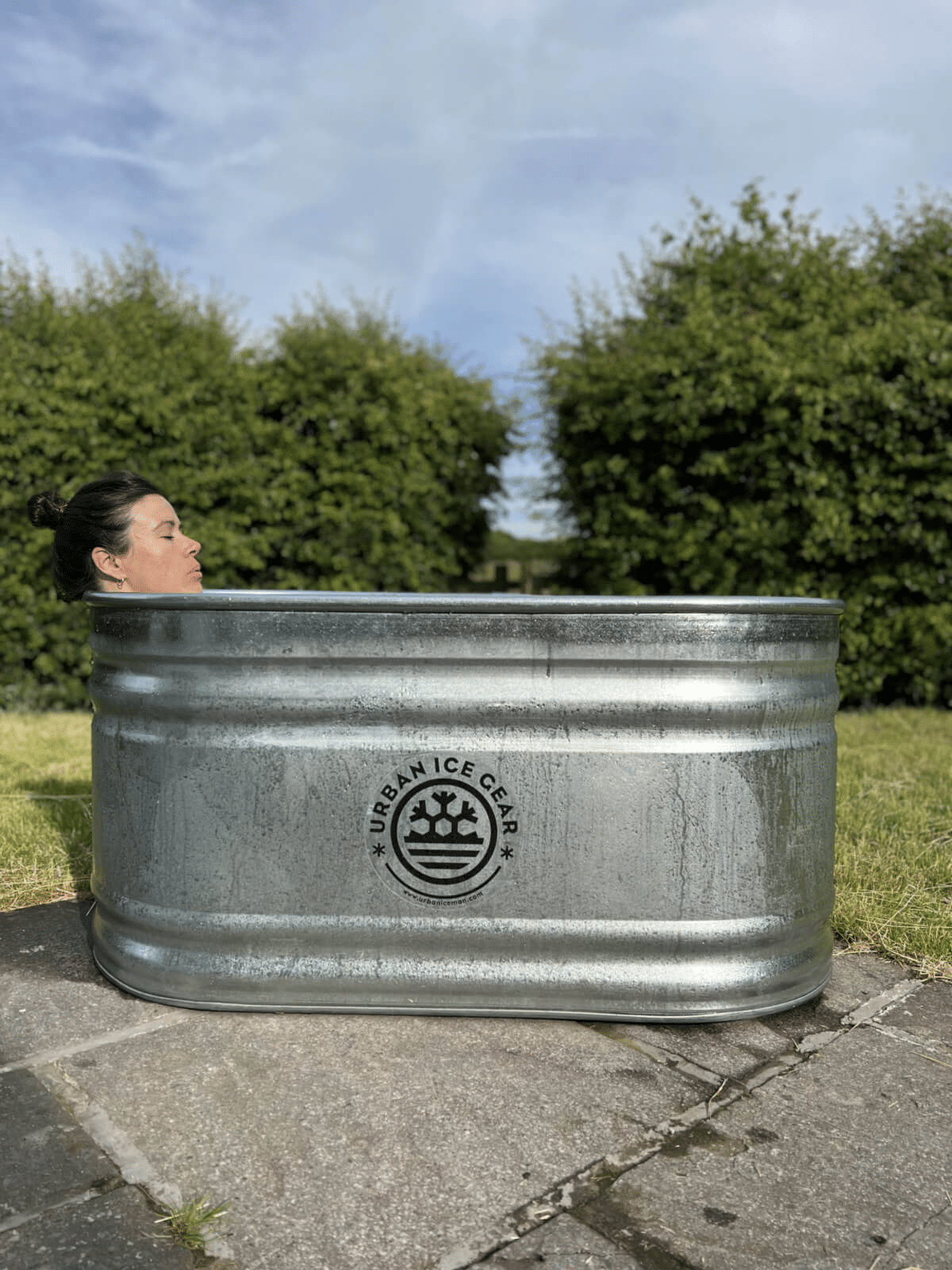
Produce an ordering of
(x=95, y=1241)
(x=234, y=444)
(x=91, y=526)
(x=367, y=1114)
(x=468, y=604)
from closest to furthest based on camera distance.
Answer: (x=95, y=1241) → (x=367, y=1114) → (x=468, y=604) → (x=91, y=526) → (x=234, y=444)

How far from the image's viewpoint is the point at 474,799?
68.8 inches

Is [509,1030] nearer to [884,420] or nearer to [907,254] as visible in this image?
[884,420]

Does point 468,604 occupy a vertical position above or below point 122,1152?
above

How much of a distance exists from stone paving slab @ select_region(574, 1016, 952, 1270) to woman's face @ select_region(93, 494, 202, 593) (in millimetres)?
1698

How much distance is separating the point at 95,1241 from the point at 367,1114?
395mm

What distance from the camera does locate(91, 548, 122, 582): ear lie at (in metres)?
2.42

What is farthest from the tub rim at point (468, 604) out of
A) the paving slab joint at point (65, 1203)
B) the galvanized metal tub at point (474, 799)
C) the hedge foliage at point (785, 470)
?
the hedge foliage at point (785, 470)

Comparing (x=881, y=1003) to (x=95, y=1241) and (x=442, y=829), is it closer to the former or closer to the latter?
(x=442, y=829)

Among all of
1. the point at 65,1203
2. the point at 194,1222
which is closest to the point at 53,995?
the point at 65,1203

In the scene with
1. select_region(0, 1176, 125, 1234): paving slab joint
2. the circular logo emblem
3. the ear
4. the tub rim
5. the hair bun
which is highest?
the hair bun

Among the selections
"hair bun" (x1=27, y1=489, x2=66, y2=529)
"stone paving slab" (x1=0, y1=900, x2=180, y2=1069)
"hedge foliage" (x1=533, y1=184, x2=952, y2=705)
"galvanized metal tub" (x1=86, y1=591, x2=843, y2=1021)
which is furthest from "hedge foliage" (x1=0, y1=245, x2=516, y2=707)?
"galvanized metal tub" (x1=86, y1=591, x2=843, y2=1021)

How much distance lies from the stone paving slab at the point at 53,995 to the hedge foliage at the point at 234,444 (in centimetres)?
376

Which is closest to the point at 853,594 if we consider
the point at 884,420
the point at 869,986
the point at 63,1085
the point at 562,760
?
the point at 884,420

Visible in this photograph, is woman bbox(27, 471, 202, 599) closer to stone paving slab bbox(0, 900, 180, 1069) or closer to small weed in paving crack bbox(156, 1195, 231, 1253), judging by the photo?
stone paving slab bbox(0, 900, 180, 1069)
